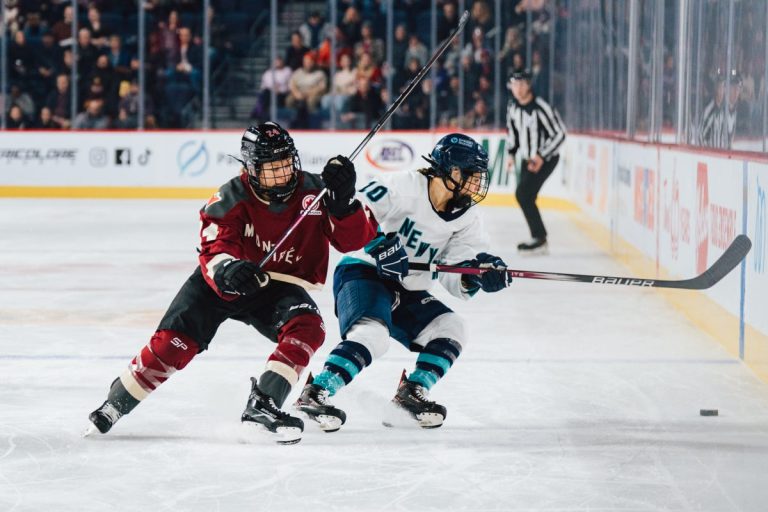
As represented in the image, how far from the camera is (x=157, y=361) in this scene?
331cm

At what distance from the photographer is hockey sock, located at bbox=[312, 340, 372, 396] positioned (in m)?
3.41

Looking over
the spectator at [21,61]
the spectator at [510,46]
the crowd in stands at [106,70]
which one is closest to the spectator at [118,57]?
the crowd in stands at [106,70]

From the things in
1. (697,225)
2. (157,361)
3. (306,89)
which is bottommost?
(157,361)

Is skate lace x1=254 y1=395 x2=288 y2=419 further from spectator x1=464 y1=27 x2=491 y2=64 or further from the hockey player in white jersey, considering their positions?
spectator x1=464 y1=27 x2=491 y2=64

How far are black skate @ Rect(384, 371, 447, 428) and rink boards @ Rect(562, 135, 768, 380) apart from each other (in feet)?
4.05

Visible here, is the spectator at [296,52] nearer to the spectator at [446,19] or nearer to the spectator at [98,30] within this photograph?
→ the spectator at [446,19]

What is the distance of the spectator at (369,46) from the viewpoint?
1304cm

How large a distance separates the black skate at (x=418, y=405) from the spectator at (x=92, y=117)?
1000 centimetres

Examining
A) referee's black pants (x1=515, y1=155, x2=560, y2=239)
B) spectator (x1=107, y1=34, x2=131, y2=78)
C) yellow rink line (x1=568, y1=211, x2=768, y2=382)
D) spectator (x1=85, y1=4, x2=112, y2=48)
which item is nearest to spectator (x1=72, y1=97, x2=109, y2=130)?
spectator (x1=107, y1=34, x2=131, y2=78)

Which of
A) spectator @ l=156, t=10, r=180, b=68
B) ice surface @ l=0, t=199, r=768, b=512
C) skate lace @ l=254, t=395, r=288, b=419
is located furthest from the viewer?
spectator @ l=156, t=10, r=180, b=68

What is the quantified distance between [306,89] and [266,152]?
996 cm

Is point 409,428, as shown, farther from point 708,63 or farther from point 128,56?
point 128,56

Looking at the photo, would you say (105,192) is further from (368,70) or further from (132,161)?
(368,70)

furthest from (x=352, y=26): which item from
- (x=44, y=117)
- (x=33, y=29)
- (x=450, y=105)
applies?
(x=33, y=29)
